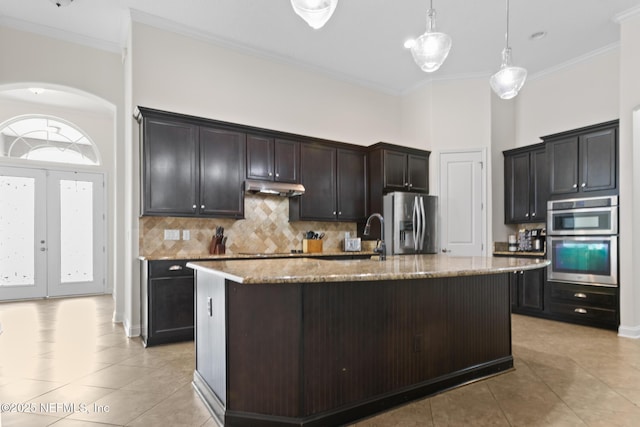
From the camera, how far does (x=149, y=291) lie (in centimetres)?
358

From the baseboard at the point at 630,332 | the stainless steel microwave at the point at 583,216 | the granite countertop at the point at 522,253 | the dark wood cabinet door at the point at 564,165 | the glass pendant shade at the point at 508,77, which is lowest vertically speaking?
the baseboard at the point at 630,332

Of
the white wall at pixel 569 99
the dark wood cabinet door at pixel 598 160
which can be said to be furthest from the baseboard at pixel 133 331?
the white wall at pixel 569 99

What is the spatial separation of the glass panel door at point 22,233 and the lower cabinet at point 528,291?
7.67m

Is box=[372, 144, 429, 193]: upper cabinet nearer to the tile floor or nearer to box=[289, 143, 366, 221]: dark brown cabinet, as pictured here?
box=[289, 143, 366, 221]: dark brown cabinet

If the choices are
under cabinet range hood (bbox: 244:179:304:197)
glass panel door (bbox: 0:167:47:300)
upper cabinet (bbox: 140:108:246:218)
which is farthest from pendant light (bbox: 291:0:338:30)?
glass panel door (bbox: 0:167:47:300)

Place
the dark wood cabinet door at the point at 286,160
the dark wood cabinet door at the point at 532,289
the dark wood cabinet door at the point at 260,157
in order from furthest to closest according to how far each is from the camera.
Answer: the dark wood cabinet door at the point at 532,289 → the dark wood cabinet door at the point at 286,160 → the dark wood cabinet door at the point at 260,157

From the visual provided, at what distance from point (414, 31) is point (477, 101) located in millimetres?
1653

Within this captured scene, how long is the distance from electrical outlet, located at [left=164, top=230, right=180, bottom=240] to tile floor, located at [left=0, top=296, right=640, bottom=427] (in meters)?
1.14

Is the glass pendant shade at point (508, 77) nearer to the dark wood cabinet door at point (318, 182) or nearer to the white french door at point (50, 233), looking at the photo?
the dark wood cabinet door at point (318, 182)

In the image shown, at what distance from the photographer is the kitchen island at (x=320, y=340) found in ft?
6.57

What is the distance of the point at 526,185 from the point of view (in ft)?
17.6

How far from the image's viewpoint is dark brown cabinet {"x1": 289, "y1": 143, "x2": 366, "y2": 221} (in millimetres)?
4918

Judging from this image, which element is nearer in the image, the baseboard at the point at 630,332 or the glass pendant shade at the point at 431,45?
the glass pendant shade at the point at 431,45

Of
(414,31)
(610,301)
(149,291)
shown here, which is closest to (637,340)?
(610,301)
